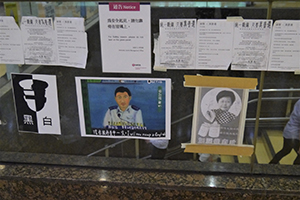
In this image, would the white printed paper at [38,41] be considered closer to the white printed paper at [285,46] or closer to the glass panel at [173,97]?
the glass panel at [173,97]

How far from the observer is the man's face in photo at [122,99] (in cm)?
146

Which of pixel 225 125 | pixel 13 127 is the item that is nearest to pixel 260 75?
pixel 225 125

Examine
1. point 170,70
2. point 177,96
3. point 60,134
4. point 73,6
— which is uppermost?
point 73,6

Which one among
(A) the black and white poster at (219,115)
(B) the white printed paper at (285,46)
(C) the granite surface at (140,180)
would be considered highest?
(B) the white printed paper at (285,46)

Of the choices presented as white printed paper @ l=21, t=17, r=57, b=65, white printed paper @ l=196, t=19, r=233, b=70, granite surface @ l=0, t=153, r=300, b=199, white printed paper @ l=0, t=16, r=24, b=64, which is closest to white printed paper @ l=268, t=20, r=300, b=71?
white printed paper @ l=196, t=19, r=233, b=70

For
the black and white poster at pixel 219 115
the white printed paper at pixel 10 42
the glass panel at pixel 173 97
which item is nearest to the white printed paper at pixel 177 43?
the glass panel at pixel 173 97

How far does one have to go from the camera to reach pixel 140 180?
4.99 feet

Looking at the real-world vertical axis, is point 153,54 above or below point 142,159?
above

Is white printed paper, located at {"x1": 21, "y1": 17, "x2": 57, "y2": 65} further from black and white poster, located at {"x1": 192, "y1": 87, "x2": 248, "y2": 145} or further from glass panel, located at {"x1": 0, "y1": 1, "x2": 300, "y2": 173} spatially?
black and white poster, located at {"x1": 192, "y1": 87, "x2": 248, "y2": 145}

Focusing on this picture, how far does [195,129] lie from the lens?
151cm

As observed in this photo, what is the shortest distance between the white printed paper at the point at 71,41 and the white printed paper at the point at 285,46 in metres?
0.76

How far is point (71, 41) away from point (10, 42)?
0.27 metres

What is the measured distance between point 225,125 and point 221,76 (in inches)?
8.8

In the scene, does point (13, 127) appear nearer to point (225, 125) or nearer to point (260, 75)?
point (225, 125)
